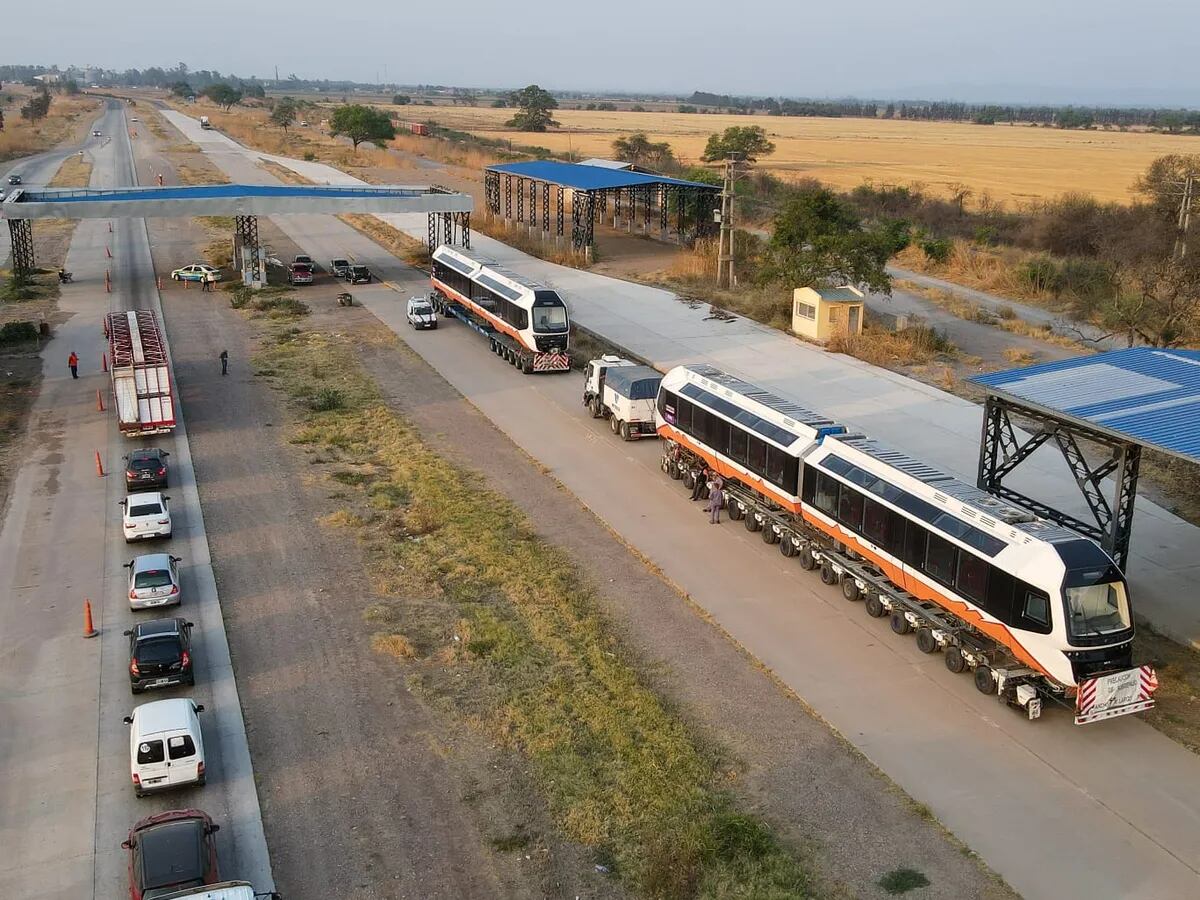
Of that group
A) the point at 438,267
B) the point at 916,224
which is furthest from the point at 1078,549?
the point at 916,224

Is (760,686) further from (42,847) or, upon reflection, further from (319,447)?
(319,447)

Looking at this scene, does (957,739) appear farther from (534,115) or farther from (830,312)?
(534,115)

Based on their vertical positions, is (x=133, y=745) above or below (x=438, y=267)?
below

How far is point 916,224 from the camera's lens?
86.6 m

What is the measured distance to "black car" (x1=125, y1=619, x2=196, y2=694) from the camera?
19.8 metres

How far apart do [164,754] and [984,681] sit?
47.6 feet

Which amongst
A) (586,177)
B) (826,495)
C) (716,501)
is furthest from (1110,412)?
(586,177)

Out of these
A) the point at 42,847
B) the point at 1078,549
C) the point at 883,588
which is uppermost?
the point at 1078,549

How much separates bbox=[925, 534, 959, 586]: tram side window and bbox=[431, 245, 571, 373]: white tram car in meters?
23.5

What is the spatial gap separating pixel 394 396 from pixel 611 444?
9.88 meters

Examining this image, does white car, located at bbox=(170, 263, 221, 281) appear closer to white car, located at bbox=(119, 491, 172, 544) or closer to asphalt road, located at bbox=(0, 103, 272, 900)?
asphalt road, located at bbox=(0, 103, 272, 900)

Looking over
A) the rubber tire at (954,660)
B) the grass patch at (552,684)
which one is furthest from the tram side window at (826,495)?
the grass patch at (552,684)

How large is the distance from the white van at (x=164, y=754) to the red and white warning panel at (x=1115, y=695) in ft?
49.0

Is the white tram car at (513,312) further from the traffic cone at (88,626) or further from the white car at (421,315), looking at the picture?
the traffic cone at (88,626)
